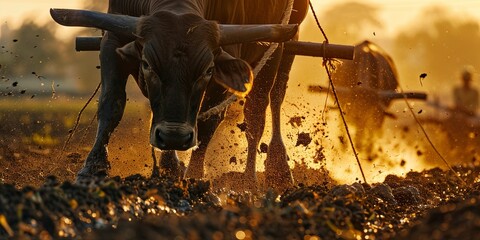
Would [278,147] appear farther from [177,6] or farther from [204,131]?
[177,6]

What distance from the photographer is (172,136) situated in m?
7.45

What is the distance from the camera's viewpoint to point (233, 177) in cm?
1009

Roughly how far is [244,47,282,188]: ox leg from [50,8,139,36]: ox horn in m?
2.66

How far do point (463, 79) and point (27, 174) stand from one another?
10339 millimetres

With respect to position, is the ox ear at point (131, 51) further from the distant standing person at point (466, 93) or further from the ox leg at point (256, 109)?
the distant standing person at point (466, 93)

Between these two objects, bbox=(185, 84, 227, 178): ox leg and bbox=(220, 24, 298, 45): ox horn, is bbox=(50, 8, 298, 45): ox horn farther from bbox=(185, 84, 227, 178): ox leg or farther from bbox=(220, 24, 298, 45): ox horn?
bbox=(185, 84, 227, 178): ox leg

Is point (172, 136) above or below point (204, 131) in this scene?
above

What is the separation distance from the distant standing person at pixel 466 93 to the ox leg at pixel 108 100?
1063 cm

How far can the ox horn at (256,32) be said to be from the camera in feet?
26.5

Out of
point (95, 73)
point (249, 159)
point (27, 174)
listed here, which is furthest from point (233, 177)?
point (95, 73)

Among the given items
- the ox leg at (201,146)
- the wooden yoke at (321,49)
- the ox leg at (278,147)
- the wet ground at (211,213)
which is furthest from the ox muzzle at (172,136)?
the ox leg at (278,147)

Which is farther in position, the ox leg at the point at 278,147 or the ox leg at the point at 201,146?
the ox leg at the point at 278,147

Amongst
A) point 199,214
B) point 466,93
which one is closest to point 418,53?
point 466,93

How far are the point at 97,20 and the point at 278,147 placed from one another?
3246 mm
